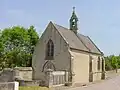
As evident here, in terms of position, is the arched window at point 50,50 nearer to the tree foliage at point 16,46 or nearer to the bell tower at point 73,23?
the bell tower at point 73,23

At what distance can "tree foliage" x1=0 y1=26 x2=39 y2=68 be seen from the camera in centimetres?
5759

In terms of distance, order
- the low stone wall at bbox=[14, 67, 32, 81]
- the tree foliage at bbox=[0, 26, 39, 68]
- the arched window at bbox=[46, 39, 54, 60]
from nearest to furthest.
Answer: the low stone wall at bbox=[14, 67, 32, 81] → the arched window at bbox=[46, 39, 54, 60] → the tree foliage at bbox=[0, 26, 39, 68]

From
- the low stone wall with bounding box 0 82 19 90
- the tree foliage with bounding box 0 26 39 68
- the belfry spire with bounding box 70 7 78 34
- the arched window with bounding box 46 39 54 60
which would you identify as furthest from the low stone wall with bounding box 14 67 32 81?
the low stone wall with bounding box 0 82 19 90

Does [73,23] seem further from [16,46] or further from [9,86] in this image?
[9,86]

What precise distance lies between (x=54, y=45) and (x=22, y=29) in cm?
2247

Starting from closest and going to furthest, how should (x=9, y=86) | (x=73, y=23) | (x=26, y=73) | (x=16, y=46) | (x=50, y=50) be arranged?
(x=9, y=86) → (x=26, y=73) → (x=50, y=50) → (x=73, y=23) → (x=16, y=46)

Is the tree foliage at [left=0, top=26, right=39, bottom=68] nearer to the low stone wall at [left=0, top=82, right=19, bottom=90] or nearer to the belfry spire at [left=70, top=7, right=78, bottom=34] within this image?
the belfry spire at [left=70, top=7, right=78, bottom=34]

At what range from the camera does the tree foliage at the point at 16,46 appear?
5759cm

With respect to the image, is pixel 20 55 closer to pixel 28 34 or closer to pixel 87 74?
pixel 28 34

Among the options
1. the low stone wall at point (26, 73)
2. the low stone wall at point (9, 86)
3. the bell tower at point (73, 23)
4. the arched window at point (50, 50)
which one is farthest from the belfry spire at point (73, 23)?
the low stone wall at point (9, 86)

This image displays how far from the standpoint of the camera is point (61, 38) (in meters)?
39.0

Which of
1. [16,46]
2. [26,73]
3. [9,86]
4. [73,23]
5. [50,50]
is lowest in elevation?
[26,73]

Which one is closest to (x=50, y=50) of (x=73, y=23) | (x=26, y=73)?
(x=26, y=73)

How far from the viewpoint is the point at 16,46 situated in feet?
195
